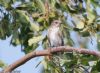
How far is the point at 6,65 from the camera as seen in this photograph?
2504 millimetres

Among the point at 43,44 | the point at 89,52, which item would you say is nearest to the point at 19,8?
the point at 43,44

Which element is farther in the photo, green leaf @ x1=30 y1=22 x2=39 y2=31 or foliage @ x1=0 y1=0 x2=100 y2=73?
green leaf @ x1=30 y1=22 x2=39 y2=31

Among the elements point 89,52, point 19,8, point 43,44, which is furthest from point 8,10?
point 89,52

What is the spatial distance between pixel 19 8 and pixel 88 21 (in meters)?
0.56

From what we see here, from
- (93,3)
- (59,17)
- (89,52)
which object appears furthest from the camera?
(59,17)

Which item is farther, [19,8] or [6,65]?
[19,8]

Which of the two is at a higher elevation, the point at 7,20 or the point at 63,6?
the point at 63,6

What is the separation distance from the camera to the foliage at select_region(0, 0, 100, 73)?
2.44 meters

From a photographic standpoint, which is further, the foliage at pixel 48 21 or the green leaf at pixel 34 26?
the green leaf at pixel 34 26

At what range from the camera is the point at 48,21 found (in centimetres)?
258

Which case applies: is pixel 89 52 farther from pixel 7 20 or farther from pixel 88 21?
pixel 7 20

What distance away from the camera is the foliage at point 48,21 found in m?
2.44

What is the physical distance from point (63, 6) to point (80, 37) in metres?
0.29

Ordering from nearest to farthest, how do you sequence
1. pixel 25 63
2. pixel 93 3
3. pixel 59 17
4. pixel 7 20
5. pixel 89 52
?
pixel 89 52 → pixel 25 63 → pixel 93 3 → pixel 59 17 → pixel 7 20
